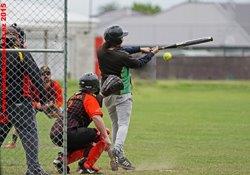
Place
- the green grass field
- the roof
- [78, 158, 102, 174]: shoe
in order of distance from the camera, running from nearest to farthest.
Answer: [78, 158, 102, 174]: shoe, the green grass field, the roof

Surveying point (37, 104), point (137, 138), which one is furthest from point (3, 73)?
point (137, 138)

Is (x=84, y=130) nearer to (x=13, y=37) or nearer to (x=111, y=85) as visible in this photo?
(x=111, y=85)

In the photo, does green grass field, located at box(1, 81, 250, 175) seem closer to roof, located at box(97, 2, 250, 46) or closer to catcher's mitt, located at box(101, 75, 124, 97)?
catcher's mitt, located at box(101, 75, 124, 97)

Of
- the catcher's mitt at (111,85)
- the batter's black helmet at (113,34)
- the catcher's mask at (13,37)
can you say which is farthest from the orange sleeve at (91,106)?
the batter's black helmet at (113,34)

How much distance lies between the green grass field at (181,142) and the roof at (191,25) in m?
38.1

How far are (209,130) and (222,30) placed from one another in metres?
48.9

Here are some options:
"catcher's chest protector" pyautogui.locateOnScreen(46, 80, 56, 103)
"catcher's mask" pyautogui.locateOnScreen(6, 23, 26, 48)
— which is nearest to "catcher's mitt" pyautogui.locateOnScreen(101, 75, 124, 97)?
"catcher's chest protector" pyautogui.locateOnScreen(46, 80, 56, 103)

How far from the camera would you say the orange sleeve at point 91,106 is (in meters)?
11.0

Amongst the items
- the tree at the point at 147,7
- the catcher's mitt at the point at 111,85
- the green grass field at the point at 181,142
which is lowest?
the green grass field at the point at 181,142

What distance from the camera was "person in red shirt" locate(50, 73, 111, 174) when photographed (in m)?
11.1

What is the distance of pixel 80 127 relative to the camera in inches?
445

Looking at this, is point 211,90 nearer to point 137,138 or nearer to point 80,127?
point 137,138

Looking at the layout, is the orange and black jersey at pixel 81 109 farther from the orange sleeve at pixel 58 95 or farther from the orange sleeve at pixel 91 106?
the orange sleeve at pixel 58 95

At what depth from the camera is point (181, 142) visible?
15.9 meters
